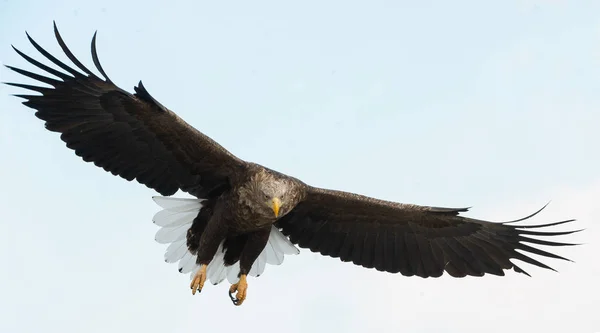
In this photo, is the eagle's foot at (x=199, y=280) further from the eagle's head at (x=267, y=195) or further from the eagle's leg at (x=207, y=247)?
the eagle's head at (x=267, y=195)

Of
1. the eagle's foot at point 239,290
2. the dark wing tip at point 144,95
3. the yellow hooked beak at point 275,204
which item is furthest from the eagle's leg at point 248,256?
the dark wing tip at point 144,95

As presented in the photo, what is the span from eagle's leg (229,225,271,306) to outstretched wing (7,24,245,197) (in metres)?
0.60

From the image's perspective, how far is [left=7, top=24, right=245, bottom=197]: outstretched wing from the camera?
929 cm

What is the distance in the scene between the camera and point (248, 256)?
32.3 ft

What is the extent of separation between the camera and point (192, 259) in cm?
1029

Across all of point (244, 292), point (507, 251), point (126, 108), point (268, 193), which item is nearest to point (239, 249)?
point (244, 292)

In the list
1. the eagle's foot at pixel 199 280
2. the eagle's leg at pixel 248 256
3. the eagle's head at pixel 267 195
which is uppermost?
the eagle's head at pixel 267 195

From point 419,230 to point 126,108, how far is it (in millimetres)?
3227

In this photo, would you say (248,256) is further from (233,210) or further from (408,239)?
(408,239)

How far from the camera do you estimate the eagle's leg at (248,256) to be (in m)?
9.70

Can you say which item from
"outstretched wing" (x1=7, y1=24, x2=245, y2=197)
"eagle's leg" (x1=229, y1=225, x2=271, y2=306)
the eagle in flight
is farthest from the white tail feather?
"outstretched wing" (x1=7, y1=24, x2=245, y2=197)

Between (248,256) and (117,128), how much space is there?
1.75 metres

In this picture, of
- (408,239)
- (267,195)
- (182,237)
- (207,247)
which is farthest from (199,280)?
(408,239)

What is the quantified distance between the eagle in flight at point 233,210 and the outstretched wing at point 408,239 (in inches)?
0.4
